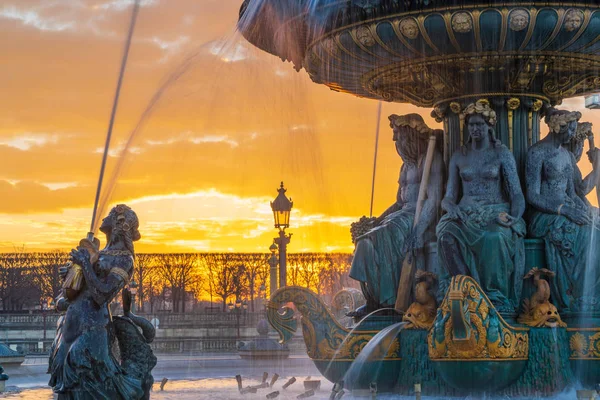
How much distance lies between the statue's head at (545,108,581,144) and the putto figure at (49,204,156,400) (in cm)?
375

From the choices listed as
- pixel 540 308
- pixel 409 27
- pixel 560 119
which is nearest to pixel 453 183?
pixel 560 119

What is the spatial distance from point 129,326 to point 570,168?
4038mm

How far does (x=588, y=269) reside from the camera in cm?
896

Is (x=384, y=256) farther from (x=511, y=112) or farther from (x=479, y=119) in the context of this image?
(x=511, y=112)

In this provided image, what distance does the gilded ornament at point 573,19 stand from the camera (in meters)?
8.55

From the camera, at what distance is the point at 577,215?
8.99 metres

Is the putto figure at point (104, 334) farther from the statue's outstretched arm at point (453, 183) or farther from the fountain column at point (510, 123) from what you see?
the fountain column at point (510, 123)

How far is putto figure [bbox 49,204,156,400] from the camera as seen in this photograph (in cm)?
700

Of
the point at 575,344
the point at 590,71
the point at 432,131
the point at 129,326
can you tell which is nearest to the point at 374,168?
the point at 432,131

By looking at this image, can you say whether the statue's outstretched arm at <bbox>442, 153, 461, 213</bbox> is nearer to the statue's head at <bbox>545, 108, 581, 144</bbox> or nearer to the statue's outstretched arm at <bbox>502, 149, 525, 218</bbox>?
the statue's outstretched arm at <bbox>502, 149, 525, 218</bbox>

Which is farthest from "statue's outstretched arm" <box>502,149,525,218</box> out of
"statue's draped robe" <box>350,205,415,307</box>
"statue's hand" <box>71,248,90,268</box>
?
"statue's hand" <box>71,248,90,268</box>

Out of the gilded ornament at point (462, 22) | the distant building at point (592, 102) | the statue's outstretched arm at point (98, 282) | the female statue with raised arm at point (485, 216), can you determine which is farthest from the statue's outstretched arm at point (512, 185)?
the distant building at point (592, 102)

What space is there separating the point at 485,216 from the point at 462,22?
1.55m

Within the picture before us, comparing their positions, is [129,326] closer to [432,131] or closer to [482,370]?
[482,370]
